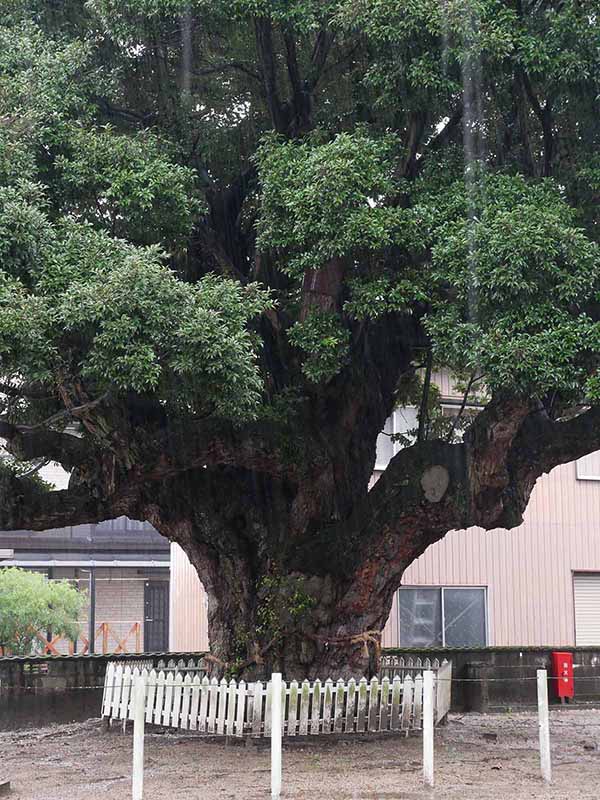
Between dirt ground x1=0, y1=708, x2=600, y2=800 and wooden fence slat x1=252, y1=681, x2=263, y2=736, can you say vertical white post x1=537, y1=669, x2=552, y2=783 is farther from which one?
wooden fence slat x1=252, y1=681, x2=263, y2=736

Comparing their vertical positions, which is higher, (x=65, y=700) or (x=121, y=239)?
(x=121, y=239)

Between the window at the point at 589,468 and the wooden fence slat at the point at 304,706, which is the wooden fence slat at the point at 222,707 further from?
the window at the point at 589,468

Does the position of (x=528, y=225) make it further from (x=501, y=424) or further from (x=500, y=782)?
(x=500, y=782)

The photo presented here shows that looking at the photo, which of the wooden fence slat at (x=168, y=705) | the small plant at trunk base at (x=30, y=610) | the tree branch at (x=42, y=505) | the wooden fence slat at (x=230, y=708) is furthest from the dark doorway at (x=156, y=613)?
the wooden fence slat at (x=230, y=708)

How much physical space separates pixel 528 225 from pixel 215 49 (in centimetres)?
536

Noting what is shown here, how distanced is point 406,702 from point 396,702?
18cm

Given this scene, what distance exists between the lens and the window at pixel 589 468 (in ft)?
70.3

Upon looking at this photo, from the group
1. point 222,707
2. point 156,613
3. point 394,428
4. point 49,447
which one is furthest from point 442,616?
point 156,613

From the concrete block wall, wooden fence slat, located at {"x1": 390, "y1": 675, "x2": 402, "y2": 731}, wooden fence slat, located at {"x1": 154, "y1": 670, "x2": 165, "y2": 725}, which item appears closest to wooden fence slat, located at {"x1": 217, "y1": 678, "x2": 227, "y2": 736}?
wooden fence slat, located at {"x1": 154, "y1": 670, "x2": 165, "y2": 725}

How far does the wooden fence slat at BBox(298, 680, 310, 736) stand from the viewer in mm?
12656

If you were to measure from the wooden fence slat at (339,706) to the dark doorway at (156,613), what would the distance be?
1887 centimetres

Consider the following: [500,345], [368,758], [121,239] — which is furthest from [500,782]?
[121,239]

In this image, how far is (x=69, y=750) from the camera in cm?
1389

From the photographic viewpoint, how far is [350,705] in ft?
42.9
